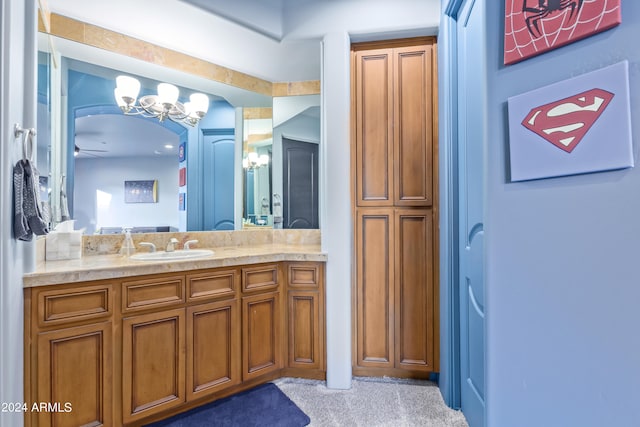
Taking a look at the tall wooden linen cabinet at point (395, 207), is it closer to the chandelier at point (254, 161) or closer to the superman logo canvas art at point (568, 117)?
the chandelier at point (254, 161)

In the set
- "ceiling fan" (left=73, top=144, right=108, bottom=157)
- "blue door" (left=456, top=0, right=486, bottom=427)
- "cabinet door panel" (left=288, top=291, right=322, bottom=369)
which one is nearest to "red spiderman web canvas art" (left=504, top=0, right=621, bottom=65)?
"blue door" (left=456, top=0, right=486, bottom=427)

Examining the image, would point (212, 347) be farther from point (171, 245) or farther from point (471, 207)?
point (471, 207)

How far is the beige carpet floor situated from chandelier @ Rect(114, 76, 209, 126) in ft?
6.91

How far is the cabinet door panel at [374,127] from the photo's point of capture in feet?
7.27

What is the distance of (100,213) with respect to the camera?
2043 mm

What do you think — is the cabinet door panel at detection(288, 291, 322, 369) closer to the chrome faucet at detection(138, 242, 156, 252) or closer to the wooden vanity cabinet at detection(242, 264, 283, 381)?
the wooden vanity cabinet at detection(242, 264, 283, 381)

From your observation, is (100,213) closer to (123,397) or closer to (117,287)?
(117,287)

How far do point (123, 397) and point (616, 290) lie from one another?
2062 millimetres

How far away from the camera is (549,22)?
0.82 meters

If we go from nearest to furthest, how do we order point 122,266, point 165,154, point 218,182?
point 122,266 < point 165,154 < point 218,182

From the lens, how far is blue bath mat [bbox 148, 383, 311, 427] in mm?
1731

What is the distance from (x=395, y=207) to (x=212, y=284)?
4.39ft

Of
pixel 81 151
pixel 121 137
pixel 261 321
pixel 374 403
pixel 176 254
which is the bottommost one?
pixel 374 403

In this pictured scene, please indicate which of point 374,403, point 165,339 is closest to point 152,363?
point 165,339
